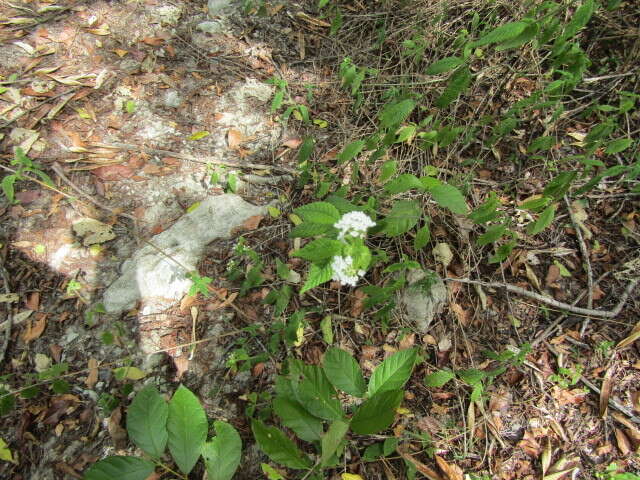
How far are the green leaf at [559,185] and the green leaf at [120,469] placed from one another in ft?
7.79

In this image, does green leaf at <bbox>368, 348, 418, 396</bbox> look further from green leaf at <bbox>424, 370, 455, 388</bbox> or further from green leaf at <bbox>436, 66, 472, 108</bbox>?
green leaf at <bbox>436, 66, 472, 108</bbox>

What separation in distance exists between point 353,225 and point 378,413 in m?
0.65

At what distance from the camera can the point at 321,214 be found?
1502mm

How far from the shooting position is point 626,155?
8.63 feet

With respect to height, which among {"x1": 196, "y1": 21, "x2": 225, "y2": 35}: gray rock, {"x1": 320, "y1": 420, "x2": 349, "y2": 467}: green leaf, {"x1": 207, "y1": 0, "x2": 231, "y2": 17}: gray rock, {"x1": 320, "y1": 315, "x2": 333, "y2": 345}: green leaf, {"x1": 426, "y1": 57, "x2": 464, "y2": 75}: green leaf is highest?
{"x1": 426, "y1": 57, "x2": 464, "y2": 75}: green leaf

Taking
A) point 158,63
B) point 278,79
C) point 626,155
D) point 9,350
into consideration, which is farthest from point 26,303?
point 626,155

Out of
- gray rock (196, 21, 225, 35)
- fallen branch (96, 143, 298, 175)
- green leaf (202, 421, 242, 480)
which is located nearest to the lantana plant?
green leaf (202, 421, 242, 480)

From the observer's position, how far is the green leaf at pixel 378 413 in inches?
47.4

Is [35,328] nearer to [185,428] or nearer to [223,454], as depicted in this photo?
[185,428]

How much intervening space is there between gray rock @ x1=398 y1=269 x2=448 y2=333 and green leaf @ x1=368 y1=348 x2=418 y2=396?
751 mm

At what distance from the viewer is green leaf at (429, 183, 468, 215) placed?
5.97 feet

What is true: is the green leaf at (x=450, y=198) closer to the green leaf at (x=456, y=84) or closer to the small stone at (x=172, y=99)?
the green leaf at (x=456, y=84)

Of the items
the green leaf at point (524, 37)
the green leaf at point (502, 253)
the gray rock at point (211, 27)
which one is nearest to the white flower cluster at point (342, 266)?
the green leaf at point (502, 253)

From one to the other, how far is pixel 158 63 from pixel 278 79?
37.0 inches
